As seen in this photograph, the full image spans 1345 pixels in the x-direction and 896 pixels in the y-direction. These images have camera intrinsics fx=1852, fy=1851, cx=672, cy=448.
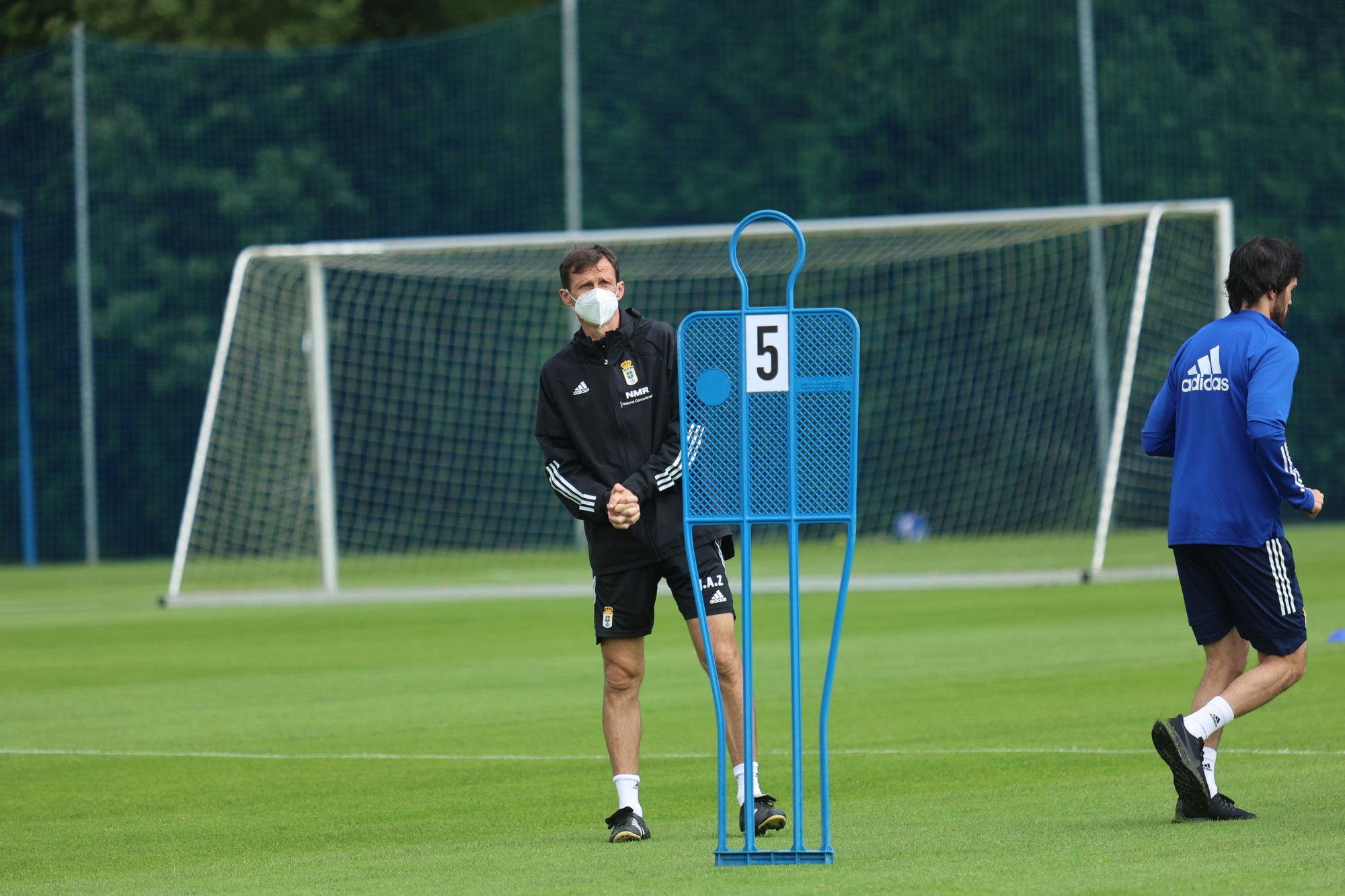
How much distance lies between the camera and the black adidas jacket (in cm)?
645

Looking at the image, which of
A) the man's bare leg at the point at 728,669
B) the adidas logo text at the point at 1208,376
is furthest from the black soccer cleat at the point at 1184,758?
the man's bare leg at the point at 728,669

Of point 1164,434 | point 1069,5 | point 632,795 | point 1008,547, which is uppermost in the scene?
point 1069,5

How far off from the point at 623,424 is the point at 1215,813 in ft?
7.83

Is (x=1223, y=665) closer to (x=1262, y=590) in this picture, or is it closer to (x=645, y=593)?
(x=1262, y=590)

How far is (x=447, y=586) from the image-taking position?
21125mm

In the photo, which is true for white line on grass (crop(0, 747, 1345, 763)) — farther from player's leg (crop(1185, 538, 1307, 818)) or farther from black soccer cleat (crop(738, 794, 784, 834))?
black soccer cleat (crop(738, 794, 784, 834))

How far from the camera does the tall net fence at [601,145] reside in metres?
29.3

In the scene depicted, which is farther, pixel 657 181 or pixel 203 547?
pixel 657 181

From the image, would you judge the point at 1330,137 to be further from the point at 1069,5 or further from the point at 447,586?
the point at 447,586

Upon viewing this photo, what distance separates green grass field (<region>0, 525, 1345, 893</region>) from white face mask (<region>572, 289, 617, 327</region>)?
1.78m

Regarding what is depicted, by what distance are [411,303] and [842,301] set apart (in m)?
6.67

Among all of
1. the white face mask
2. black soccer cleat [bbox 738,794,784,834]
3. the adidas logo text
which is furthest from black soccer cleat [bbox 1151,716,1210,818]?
the white face mask

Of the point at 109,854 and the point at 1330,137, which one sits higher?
the point at 1330,137

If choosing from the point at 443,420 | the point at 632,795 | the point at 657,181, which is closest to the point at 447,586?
the point at 443,420
